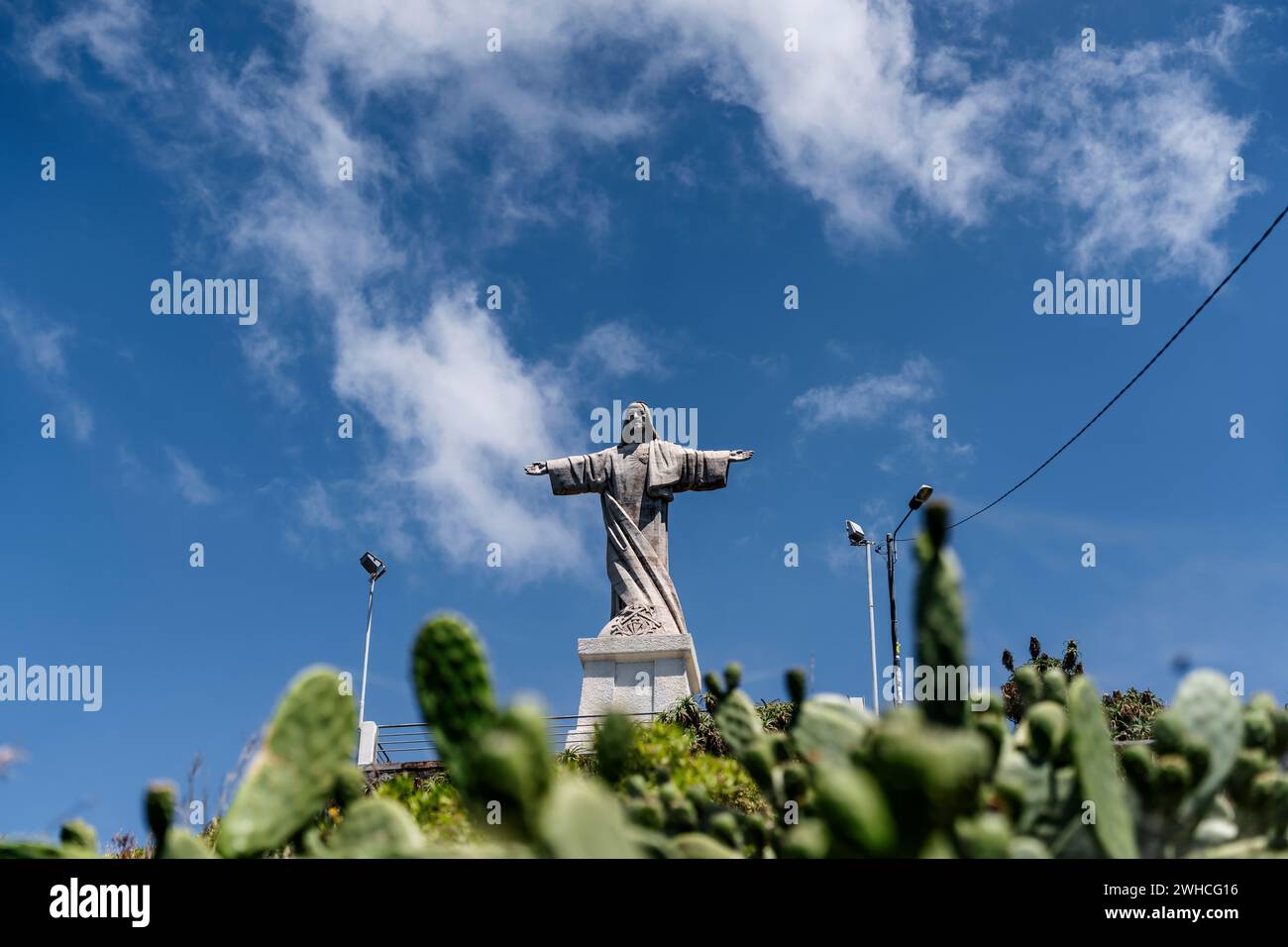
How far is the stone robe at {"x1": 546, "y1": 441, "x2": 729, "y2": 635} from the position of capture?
14523 mm

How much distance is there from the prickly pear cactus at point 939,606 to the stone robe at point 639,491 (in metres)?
12.1

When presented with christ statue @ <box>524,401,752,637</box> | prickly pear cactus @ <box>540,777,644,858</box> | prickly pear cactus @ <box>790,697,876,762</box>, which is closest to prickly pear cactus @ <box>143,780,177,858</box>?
prickly pear cactus @ <box>540,777,644,858</box>

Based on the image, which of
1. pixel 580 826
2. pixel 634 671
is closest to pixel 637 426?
pixel 634 671

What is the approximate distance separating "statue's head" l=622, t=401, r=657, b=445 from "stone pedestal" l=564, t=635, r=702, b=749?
10.2ft

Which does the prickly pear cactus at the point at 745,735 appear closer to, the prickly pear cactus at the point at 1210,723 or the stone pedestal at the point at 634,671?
the prickly pear cactus at the point at 1210,723

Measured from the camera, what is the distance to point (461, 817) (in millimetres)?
4668

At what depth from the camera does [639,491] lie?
15.0m

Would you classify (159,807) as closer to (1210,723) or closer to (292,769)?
(292,769)

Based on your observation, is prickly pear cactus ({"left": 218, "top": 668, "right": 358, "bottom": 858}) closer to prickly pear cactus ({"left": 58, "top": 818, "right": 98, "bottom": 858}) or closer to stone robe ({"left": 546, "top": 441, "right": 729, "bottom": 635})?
prickly pear cactus ({"left": 58, "top": 818, "right": 98, "bottom": 858})

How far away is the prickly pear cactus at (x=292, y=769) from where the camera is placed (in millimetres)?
2668

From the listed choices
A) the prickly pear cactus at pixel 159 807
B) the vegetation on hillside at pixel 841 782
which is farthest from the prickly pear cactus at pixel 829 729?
the prickly pear cactus at pixel 159 807
